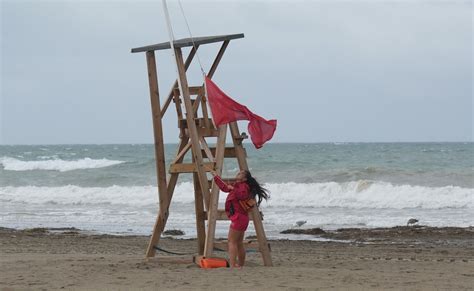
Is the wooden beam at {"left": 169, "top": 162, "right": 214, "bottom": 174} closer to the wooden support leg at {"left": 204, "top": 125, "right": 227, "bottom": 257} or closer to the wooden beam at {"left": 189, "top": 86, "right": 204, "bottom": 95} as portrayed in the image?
the wooden support leg at {"left": 204, "top": 125, "right": 227, "bottom": 257}

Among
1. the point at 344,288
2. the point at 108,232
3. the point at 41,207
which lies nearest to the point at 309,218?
the point at 108,232

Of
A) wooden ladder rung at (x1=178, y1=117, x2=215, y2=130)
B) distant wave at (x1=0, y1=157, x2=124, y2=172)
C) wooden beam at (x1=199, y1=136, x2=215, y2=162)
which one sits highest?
wooden ladder rung at (x1=178, y1=117, x2=215, y2=130)

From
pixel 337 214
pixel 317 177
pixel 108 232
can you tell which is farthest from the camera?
pixel 317 177

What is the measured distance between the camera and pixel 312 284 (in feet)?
28.1

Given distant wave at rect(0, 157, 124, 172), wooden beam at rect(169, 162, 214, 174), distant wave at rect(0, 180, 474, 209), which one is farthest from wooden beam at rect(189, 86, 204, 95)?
distant wave at rect(0, 157, 124, 172)

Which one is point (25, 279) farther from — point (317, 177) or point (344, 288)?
point (317, 177)

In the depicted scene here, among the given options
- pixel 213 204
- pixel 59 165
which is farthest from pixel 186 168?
pixel 59 165

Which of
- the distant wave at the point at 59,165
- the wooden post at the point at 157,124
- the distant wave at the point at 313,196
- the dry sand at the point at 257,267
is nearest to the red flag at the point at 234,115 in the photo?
the wooden post at the point at 157,124

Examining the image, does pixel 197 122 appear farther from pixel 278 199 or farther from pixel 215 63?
pixel 278 199

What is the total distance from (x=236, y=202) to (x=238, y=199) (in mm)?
57

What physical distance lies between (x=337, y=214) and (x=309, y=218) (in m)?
2.02

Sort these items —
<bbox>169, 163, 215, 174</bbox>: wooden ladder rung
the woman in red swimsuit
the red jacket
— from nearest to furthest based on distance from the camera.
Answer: the red jacket → the woman in red swimsuit → <bbox>169, 163, 215, 174</bbox>: wooden ladder rung

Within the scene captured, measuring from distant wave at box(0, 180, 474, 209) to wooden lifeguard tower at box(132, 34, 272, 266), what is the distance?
55.5 feet

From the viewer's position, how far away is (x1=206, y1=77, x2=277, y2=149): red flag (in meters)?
10.2
